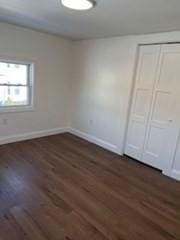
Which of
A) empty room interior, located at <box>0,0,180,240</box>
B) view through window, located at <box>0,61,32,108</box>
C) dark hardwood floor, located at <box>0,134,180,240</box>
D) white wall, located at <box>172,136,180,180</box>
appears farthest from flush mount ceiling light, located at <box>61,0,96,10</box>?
white wall, located at <box>172,136,180,180</box>

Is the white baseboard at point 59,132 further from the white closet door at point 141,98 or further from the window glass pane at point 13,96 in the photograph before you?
the window glass pane at point 13,96

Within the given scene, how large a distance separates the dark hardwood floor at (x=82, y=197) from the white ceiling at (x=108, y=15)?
7.90ft

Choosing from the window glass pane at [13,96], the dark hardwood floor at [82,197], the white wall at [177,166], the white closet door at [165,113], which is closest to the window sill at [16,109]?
the window glass pane at [13,96]

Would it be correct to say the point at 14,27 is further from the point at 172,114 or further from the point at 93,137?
the point at 172,114

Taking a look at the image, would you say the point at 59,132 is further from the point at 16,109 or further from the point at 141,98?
the point at 141,98

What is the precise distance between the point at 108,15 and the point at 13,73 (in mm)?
2416

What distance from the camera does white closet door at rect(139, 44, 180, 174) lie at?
2963mm

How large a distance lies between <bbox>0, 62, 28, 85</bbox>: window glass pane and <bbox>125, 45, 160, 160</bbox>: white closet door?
2453 mm

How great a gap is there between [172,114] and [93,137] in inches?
78.0

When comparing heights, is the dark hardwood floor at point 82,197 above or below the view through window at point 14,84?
below

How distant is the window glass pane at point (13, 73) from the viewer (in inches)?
146

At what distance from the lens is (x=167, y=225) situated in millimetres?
2096

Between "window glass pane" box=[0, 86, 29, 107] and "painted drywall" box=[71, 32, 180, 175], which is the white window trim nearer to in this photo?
"window glass pane" box=[0, 86, 29, 107]

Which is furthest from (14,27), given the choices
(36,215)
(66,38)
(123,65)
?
(36,215)
